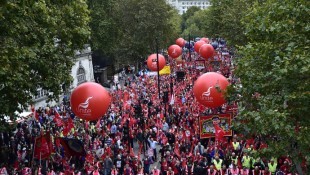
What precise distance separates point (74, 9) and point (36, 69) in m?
4.54

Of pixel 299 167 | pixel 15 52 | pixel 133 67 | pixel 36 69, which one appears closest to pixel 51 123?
pixel 36 69

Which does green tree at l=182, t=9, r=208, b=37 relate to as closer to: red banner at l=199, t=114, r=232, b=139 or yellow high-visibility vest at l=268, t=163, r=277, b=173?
red banner at l=199, t=114, r=232, b=139

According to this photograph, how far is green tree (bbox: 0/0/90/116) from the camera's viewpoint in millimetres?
18781

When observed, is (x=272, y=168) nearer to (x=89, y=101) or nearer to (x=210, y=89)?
(x=210, y=89)

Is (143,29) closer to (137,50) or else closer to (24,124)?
(137,50)

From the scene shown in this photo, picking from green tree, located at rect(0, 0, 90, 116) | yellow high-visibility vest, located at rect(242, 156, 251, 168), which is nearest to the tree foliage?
green tree, located at rect(0, 0, 90, 116)

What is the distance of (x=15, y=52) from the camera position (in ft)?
61.2

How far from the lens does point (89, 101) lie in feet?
63.2

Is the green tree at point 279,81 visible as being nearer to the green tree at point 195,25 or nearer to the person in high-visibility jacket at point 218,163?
the person in high-visibility jacket at point 218,163

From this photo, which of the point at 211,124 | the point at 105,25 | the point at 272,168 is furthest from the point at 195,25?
the point at 272,168

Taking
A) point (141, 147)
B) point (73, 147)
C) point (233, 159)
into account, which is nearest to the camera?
point (233, 159)

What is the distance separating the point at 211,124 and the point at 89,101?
666 centimetres

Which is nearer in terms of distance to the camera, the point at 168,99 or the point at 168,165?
the point at 168,165

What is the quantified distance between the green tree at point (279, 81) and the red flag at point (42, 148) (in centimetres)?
1079
